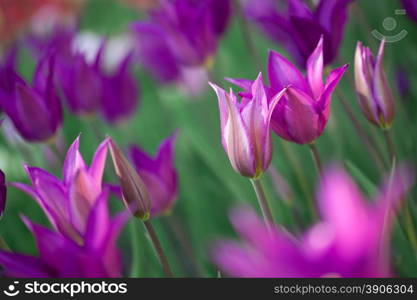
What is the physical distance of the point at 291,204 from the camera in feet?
2.07

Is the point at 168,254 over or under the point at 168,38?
under

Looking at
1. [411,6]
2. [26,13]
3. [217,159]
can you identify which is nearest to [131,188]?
[411,6]

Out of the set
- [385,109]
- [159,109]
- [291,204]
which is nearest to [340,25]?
[385,109]

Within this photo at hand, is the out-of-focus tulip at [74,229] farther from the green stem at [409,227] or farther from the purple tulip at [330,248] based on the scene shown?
the green stem at [409,227]

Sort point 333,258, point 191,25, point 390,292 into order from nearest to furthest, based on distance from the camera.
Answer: point 333,258, point 390,292, point 191,25

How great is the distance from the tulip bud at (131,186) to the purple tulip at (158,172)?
0.11m

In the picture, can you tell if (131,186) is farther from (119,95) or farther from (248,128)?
(119,95)

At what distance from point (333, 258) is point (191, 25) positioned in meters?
0.42

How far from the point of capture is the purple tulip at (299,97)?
0.39 m

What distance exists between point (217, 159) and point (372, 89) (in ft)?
1.11

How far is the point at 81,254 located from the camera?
0.32m

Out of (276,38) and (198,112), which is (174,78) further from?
(276,38)

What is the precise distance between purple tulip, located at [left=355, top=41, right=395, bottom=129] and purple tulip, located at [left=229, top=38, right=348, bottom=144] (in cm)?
4

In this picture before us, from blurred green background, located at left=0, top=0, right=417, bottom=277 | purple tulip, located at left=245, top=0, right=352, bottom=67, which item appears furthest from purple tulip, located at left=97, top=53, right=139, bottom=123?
purple tulip, located at left=245, top=0, right=352, bottom=67
